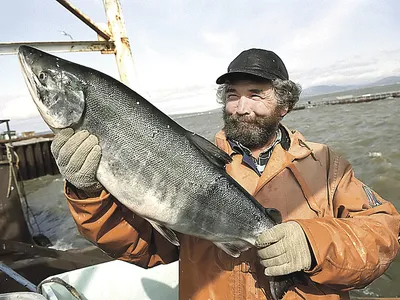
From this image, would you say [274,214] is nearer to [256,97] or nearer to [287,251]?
[287,251]

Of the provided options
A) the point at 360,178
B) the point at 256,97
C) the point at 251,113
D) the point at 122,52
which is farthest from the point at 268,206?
the point at 360,178

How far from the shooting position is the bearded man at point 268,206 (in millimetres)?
2027

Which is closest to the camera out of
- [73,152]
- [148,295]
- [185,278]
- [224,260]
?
[73,152]

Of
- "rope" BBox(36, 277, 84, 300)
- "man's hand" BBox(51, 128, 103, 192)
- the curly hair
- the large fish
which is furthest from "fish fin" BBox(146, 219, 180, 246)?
"rope" BBox(36, 277, 84, 300)

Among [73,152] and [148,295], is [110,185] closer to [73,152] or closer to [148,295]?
[73,152]

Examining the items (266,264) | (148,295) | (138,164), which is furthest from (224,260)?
(148,295)

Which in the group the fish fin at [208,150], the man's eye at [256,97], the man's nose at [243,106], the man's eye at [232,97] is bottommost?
the fish fin at [208,150]

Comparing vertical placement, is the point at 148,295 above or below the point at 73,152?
below

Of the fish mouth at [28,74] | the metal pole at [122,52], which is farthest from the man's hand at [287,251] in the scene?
the metal pole at [122,52]

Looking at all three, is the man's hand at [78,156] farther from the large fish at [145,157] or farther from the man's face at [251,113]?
the man's face at [251,113]

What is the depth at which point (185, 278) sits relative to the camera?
97.9 inches

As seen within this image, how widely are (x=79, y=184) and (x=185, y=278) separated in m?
1.03

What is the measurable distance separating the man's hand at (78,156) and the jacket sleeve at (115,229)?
126 mm

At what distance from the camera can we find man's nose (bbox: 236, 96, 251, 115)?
2.71m
